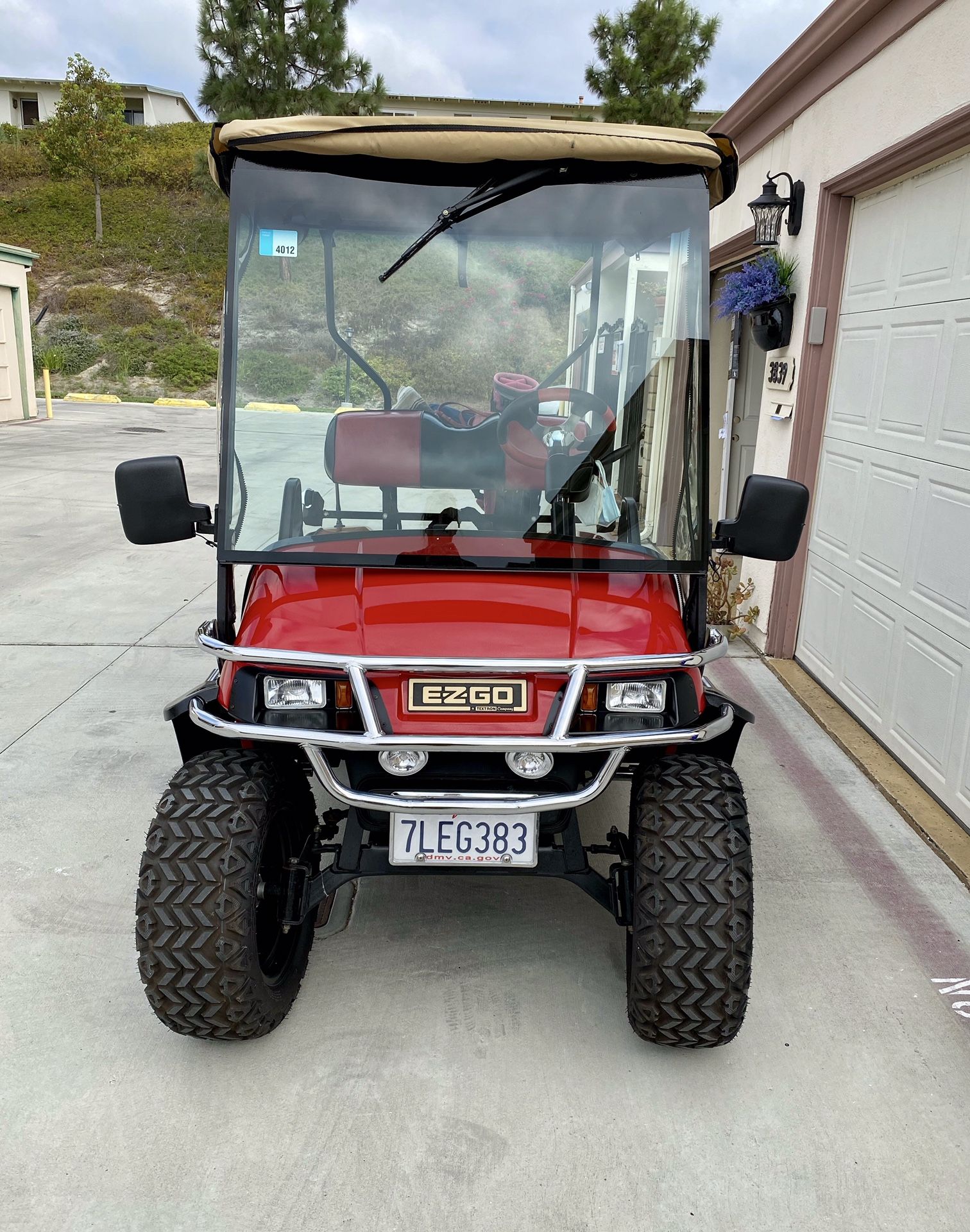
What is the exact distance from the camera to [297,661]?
8.07 feet

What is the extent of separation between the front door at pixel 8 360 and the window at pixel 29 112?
154 ft

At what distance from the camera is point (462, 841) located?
2.53 metres

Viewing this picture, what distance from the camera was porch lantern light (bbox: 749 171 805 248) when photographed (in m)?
5.79

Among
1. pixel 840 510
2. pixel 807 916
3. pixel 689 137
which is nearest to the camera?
pixel 689 137

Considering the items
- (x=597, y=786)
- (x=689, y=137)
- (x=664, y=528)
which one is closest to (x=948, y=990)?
(x=597, y=786)

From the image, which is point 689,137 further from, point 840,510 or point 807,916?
point 840,510

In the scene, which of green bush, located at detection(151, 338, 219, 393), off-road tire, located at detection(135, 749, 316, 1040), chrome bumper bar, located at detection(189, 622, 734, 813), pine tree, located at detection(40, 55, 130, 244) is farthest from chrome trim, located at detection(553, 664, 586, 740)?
pine tree, located at detection(40, 55, 130, 244)

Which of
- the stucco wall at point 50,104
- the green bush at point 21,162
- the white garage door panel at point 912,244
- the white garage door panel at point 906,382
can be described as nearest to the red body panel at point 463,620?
the white garage door panel at point 906,382

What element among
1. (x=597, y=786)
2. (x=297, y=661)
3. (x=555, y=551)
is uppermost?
(x=555, y=551)

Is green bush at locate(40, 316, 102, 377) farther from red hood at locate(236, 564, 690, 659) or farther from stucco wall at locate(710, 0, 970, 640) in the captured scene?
red hood at locate(236, 564, 690, 659)

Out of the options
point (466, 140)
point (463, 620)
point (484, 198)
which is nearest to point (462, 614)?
point (463, 620)

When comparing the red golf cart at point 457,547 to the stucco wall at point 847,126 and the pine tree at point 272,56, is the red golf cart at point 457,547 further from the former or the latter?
the pine tree at point 272,56

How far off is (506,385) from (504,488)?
1.03 ft

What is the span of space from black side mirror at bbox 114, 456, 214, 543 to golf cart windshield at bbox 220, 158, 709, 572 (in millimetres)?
130
